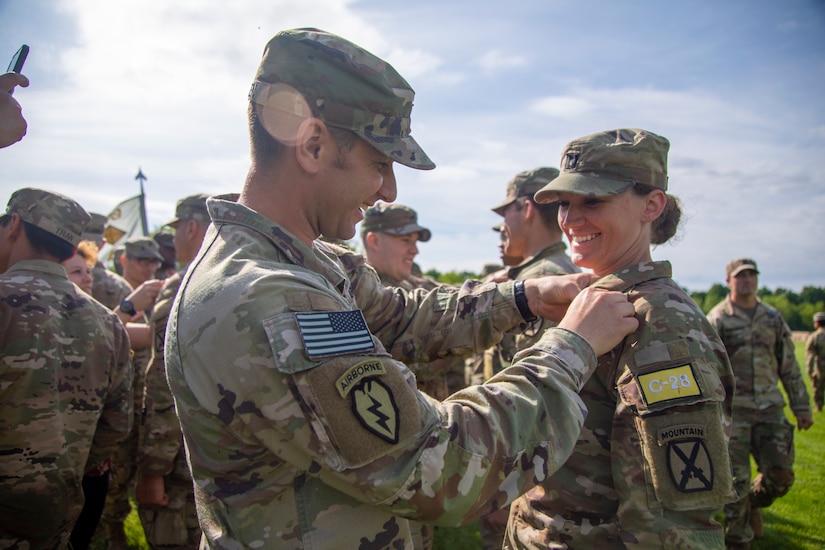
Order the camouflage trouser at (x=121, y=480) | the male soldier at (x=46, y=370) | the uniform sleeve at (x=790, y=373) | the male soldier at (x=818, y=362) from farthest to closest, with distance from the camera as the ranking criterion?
1. the male soldier at (x=818, y=362)
2. the uniform sleeve at (x=790, y=373)
3. the camouflage trouser at (x=121, y=480)
4. the male soldier at (x=46, y=370)

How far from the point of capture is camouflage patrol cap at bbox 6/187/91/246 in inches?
147

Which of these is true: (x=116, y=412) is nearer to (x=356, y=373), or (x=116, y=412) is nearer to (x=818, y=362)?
(x=356, y=373)

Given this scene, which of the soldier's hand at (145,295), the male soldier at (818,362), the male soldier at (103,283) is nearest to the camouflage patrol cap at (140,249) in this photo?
the male soldier at (103,283)

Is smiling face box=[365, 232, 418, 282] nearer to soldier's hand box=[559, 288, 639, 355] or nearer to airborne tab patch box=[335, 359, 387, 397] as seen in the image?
soldier's hand box=[559, 288, 639, 355]

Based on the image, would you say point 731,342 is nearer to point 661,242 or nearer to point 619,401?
point 661,242

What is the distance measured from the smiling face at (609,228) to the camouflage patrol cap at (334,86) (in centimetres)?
106

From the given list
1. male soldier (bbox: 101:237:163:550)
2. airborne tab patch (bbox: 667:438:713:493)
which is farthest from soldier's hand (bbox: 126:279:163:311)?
airborne tab patch (bbox: 667:438:713:493)

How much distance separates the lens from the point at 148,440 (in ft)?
15.3

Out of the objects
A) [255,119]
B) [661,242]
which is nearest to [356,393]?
[255,119]

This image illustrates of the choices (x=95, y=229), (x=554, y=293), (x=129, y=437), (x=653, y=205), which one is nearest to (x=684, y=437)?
(x=554, y=293)

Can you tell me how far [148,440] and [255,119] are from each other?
3743 mm

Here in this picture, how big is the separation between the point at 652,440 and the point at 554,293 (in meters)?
0.81

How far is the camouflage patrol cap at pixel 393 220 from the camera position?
5848 mm

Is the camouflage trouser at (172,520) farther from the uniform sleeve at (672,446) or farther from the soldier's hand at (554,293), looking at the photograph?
the uniform sleeve at (672,446)
